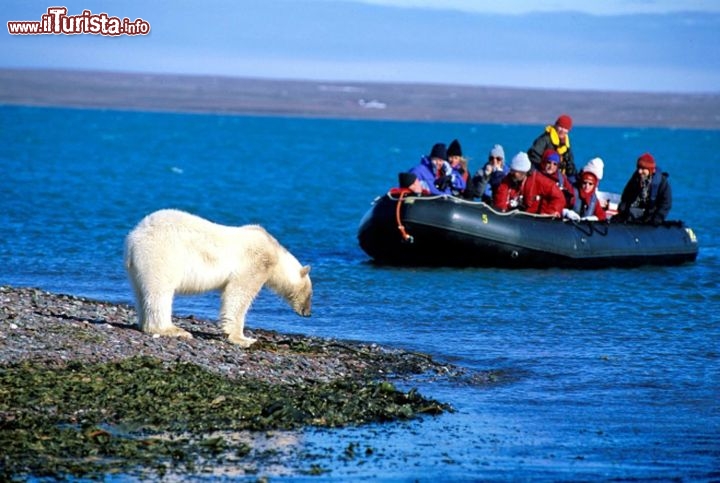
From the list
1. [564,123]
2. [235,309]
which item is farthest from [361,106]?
[235,309]

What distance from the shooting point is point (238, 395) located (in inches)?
413

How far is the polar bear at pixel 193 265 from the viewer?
1200 centimetres

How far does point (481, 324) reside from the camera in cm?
1617

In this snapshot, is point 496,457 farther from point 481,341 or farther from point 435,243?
point 435,243

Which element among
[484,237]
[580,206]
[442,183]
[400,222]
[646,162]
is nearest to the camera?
[400,222]

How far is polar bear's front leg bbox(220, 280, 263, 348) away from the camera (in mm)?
12688

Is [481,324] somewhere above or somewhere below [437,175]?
below

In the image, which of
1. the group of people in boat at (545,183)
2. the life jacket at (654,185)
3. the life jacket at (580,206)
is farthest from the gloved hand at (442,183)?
the life jacket at (654,185)

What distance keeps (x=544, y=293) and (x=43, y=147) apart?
5007 cm

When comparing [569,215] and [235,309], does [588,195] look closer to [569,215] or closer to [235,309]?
[569,215]

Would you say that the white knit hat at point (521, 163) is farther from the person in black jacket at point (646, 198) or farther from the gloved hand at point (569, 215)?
the person in black jacket at point (646, 198)

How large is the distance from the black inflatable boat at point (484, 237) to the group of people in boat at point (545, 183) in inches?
9.8

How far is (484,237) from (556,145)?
206cm

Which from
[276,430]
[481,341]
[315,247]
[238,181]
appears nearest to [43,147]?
[238,181]
